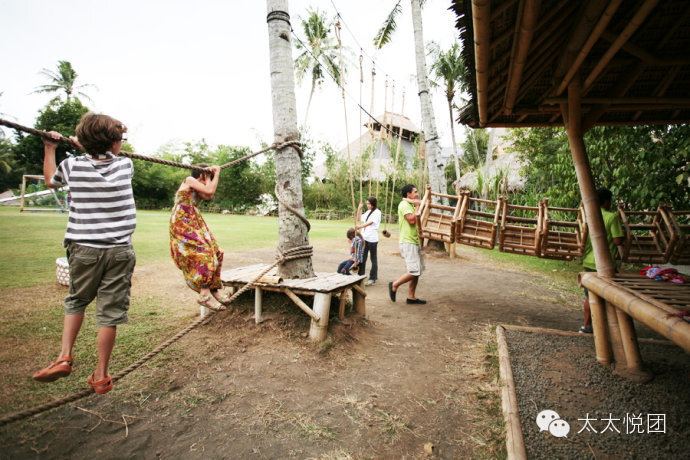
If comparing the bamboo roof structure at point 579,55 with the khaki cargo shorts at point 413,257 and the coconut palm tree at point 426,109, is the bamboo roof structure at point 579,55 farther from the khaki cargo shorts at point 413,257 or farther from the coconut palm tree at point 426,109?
the coconut palm tree at point 426,109

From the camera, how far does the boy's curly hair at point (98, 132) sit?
2.02m

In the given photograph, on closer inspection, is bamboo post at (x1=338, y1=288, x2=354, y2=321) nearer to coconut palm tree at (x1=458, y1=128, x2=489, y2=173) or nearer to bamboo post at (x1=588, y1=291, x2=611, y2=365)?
bamboo post at (x1=588, y1=291, x2=611, y2=365)

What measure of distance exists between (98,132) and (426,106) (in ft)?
30.2

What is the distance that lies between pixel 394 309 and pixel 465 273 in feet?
12.3

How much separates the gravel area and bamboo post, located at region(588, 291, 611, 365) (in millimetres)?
96

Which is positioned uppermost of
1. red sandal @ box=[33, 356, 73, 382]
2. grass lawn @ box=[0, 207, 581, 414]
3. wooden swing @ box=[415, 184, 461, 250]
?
wooden swing @ box=[415, 184, 461, 250]

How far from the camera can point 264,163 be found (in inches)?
1393

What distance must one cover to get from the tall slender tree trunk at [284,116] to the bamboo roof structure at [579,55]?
1826 millimetres

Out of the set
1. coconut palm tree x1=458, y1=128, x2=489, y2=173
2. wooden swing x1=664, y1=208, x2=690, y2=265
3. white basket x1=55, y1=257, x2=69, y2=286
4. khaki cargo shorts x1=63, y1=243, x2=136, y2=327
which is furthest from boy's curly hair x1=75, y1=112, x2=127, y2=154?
coconut palm tree x1=458, y1=128, x2=489, y2=173

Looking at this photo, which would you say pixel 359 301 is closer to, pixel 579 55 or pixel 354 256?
pixel 354 256

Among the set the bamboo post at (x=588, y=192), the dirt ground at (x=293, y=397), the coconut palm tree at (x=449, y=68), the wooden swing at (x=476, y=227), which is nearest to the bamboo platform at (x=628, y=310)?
the bamboo post at (x=588, y=192)

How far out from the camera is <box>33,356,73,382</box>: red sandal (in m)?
1.92

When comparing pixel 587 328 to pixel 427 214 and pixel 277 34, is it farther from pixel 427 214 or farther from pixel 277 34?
pixel 277 34

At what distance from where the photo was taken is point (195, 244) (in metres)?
2.75
